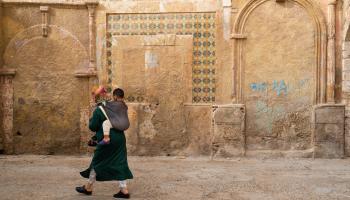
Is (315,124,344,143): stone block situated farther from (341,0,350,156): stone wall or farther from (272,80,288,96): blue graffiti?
(272,80,288,96): blue graffiti

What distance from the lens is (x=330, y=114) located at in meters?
8.34

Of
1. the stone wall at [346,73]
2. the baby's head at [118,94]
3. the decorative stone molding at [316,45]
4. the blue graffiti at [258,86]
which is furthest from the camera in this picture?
the blue graffiti at [258,86]

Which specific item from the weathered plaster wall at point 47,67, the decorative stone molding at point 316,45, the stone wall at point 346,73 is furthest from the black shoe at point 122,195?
the stone wall at point 346,73

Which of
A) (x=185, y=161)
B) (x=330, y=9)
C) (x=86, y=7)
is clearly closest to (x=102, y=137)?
(x=185, y=161)

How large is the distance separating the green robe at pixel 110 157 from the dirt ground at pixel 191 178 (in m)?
0.37

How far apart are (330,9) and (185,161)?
3949 mm

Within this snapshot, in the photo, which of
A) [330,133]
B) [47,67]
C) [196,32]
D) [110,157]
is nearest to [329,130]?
[330,133]

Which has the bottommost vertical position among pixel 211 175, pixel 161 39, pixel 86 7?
pixel 211 175

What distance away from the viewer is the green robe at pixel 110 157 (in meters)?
5.27

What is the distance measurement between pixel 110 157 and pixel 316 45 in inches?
197

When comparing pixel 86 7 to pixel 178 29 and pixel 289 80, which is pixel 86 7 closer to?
pixel 178 29

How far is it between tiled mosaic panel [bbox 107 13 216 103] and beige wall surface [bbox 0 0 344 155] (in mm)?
20

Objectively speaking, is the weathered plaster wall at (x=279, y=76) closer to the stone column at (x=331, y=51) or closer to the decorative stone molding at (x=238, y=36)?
the decorative stone molding at (x=238, y=36)

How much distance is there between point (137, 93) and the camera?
8797 millimetres
